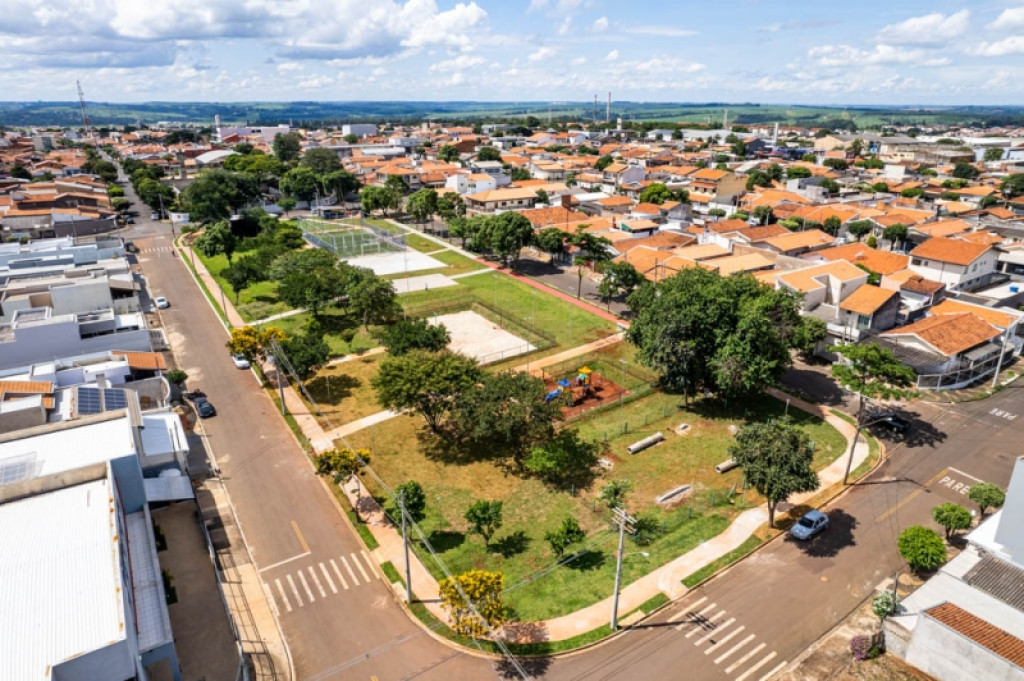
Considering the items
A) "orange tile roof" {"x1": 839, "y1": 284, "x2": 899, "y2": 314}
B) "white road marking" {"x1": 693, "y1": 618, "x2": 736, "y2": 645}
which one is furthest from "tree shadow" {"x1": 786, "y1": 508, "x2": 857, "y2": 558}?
"orange tile roof" {"x1": 839, "y1": 284, "x2": 899, "y2": 314}

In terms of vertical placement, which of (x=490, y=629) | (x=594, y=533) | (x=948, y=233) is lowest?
(x=594, y=533)

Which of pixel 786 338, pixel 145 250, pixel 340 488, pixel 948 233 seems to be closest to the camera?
pixel 340 488

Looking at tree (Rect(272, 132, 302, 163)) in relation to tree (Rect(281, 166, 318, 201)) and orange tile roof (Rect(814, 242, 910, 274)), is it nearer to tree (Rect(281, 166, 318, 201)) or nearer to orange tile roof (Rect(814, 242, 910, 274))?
tree (Rect(281, 166, 318, 201))

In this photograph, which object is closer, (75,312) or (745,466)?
(745,466)

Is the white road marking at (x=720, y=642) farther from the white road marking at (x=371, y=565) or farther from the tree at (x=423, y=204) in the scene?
the tree at (x=423, y=204)

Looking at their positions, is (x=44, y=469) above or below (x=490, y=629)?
above

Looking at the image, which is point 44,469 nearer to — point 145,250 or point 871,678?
point 871,678

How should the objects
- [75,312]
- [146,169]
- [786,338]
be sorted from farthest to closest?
1. [146,169]
2. [75,312]
3. [786,338]

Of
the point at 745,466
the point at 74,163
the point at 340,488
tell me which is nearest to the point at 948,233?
the point at 745,466

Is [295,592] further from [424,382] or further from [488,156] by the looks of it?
[488,156]
